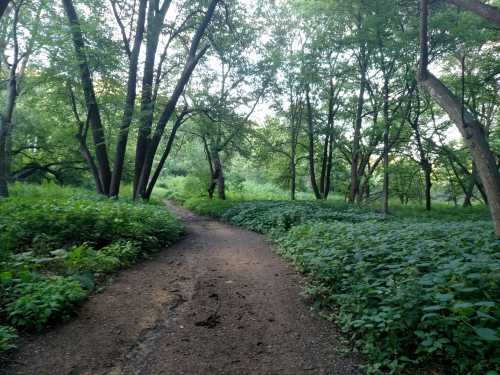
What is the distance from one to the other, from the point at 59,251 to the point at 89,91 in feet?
26.2

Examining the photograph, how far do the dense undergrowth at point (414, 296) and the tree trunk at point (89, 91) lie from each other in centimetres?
899

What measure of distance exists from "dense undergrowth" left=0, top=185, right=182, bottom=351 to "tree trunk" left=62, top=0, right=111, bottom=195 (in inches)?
188

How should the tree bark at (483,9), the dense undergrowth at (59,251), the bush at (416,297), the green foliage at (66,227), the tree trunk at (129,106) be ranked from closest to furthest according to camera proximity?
the bush at (416,297), the dense undergrowth at (59,251), the tree bark at (483,9), the green foliage at (66,227), the tree trunk at (129,106)

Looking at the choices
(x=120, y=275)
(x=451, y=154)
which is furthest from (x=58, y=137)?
(x=451, y=154)

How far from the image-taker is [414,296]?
8.87ft

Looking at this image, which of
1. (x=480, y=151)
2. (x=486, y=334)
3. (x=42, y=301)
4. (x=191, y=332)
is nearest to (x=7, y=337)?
(x=42, y=301)

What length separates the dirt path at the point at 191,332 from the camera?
2537mm

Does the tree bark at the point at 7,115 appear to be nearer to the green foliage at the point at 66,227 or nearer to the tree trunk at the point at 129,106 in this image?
the tree trunk at the point at 129,106

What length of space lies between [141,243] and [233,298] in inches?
112

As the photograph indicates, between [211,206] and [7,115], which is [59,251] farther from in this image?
[211,206]

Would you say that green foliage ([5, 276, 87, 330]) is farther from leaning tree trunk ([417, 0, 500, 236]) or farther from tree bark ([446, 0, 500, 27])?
tree bark ([446, 0, 500, 27])

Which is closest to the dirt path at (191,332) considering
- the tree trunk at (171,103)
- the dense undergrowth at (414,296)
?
the dense undergrowth at (414,296)

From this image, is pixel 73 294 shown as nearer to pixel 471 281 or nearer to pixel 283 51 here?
pixel 471 281

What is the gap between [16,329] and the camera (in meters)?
2.77
